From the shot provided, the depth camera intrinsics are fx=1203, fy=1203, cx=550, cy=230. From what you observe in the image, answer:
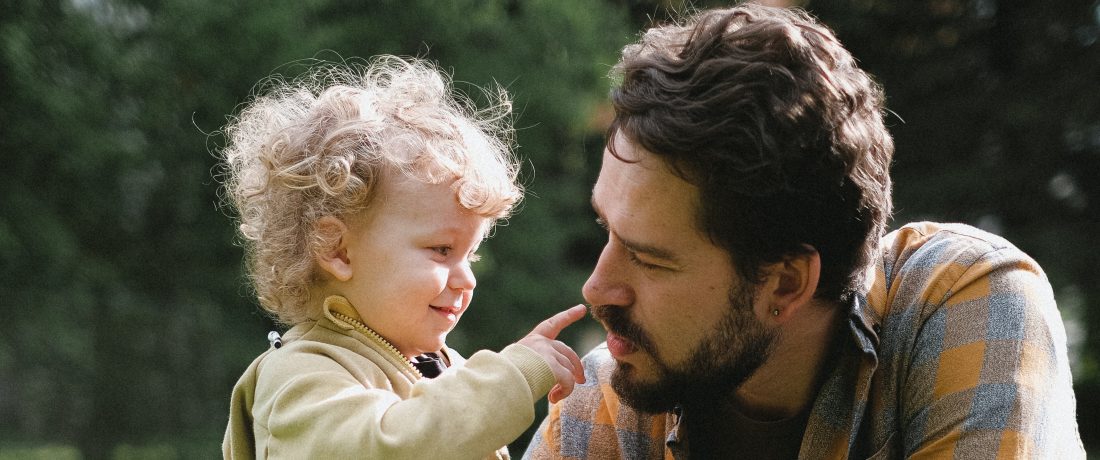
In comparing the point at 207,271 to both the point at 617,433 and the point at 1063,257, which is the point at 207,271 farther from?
the point at 1063,257

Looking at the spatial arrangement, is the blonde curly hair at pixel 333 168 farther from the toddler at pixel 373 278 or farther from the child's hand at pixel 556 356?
the child's hand at pixel 556 356

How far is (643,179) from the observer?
2119mm

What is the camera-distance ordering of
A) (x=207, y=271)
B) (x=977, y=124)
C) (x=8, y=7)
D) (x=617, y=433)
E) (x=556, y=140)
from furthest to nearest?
(x=977, y=124) < (x=556, y=140) < (x=207, y=271) < (x=8, y=7) < (x=617, y=433)

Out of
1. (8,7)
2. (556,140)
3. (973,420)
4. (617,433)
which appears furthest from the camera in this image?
(556,140)

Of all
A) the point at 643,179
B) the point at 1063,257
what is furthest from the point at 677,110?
the point at 1063,257

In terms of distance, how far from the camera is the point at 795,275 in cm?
220

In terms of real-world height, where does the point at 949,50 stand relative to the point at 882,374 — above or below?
below

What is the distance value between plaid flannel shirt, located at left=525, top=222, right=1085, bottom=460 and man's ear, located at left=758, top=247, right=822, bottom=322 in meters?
0.10

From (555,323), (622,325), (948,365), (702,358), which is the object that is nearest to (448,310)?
(555,323)

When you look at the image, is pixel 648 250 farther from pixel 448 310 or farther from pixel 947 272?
pixel 947 272

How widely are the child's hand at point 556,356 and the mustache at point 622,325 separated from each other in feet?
0.44

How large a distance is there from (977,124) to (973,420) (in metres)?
5.99

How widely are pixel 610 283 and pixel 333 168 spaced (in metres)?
0.53

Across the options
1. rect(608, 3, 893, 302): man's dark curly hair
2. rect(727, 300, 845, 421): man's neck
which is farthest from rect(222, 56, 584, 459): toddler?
rect(727, 300, 845, 421): man's neck
